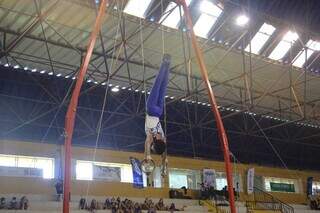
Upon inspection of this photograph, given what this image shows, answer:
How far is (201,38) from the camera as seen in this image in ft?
55.4

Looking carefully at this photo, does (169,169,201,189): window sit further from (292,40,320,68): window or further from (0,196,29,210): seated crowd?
(0,196,29,210): seated crowd

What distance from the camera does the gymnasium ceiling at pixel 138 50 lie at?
1467 cm

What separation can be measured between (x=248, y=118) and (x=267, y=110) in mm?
3521

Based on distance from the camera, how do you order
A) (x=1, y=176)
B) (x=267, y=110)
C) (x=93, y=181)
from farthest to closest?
(x=267, y=110) → (x=93, y=181) → (x=1, y=176)

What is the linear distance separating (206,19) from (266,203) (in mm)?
11194

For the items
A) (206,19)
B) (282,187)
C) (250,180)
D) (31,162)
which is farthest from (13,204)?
(282,187)

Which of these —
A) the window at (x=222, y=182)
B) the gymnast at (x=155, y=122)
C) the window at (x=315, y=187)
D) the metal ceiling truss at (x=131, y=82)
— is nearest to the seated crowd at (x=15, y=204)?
the metal ceiling truss at (x=131, y=82)

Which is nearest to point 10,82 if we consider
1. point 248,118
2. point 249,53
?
point 249,53

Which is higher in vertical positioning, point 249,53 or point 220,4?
point 220,4

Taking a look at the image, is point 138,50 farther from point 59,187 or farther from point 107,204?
point 107,204

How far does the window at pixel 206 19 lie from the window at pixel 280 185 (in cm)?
1190

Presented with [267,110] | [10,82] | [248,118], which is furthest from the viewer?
→ [248,118]

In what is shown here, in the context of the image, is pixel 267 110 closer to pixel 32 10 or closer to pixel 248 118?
pixel 248 118

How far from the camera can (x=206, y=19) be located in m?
17.1
